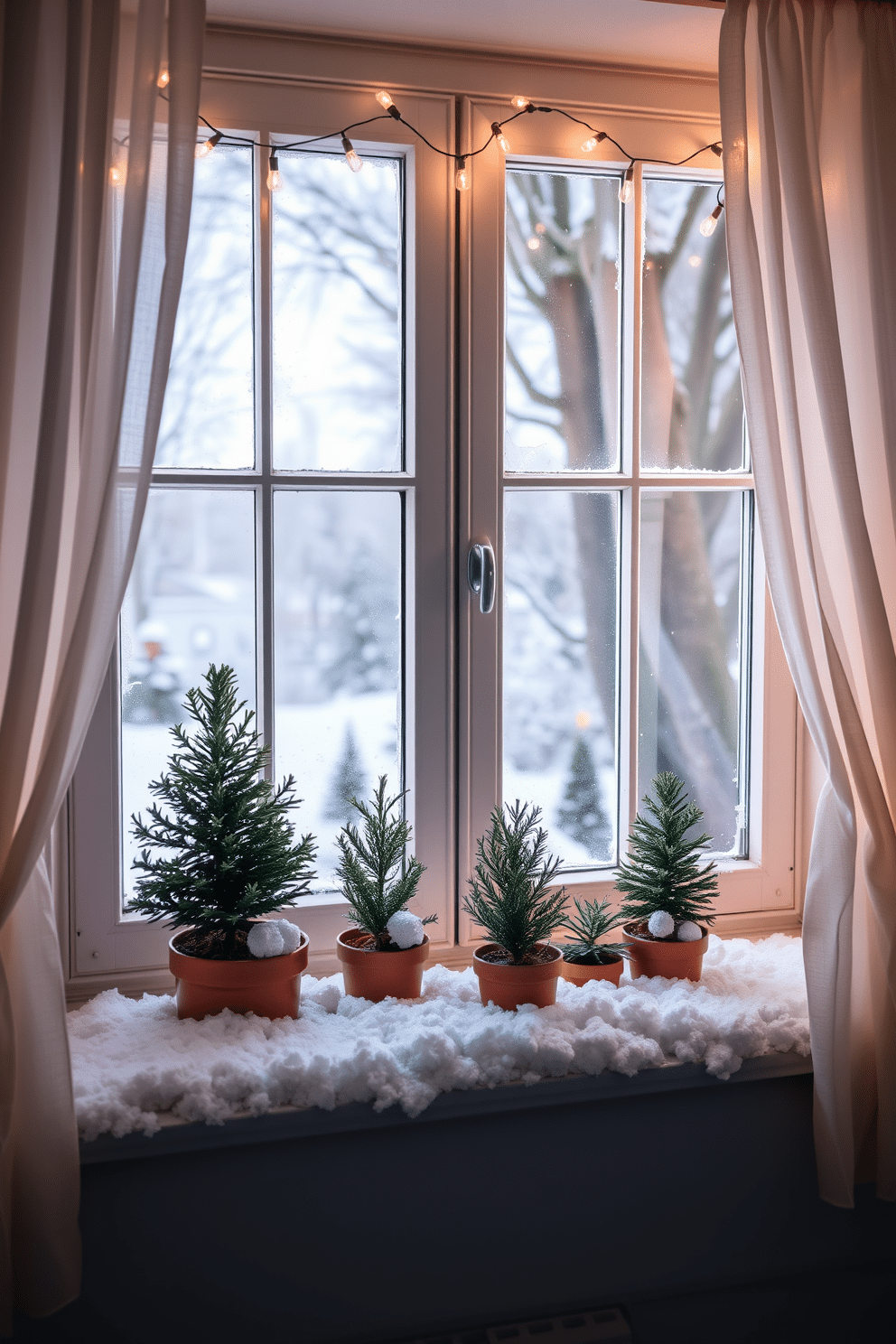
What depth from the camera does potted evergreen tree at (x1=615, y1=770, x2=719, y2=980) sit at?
1645 mm

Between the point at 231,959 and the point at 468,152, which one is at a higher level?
the point at 468,152

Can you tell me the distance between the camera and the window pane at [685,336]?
5.91 ft

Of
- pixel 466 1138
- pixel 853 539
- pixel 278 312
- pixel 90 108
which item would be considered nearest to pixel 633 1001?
pixel 466 1138

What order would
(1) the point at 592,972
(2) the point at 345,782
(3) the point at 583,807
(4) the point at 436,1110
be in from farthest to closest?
(3) the point at 583,807 → (2) the point at 345,782 → (1) the point at 592,972 → (4) the point at 436,1110

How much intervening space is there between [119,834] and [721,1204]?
100 cm

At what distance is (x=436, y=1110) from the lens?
1.39m

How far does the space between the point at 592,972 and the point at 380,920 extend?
33 cm

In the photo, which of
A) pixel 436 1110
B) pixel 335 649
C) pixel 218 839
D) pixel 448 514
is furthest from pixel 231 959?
pixel 448 514

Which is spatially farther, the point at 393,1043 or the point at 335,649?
the point at 335,649

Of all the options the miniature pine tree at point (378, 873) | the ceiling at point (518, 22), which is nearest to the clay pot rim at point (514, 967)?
the miniature pine tree at point (378, 873)

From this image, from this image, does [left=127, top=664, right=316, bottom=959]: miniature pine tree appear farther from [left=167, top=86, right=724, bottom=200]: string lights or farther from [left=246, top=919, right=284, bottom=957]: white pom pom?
[left=167, top=86, right=724, bottom=200]: string lights

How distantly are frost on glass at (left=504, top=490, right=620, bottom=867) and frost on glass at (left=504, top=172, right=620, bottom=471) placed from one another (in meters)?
0.09

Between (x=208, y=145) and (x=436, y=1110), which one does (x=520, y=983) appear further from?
(x=208, y=145)

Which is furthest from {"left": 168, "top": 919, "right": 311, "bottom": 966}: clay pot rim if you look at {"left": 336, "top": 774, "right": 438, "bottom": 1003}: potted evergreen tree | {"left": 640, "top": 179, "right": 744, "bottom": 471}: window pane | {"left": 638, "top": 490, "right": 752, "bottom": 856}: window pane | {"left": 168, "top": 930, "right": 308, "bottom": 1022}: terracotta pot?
{"left": 640, "top": 179, "right": 744, "bottom": 471}: window pane
